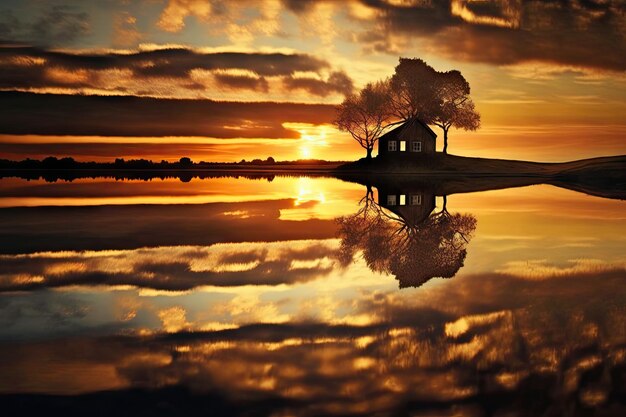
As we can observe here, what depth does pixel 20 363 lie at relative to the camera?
23.2 ft

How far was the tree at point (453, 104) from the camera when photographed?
8212 cm

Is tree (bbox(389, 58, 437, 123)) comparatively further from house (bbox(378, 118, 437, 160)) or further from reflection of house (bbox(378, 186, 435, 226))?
reflection of house (bbox(378, 186, 435, 226))

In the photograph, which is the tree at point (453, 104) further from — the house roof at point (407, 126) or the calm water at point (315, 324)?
the calm water at point (315, 324)

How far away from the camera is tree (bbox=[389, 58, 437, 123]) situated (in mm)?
81125

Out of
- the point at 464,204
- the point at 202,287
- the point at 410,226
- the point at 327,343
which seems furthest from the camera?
the point at 464,204

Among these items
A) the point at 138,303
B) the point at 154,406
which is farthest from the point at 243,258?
the point at 154,406

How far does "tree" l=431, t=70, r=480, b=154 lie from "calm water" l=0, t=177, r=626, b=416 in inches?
2581

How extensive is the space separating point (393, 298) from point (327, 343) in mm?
2771

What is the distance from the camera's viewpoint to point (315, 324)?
8.57 m

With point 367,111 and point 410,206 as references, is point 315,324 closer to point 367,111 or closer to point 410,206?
point 410,206

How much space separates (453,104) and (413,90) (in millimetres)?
6401

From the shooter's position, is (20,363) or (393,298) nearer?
(20,363)

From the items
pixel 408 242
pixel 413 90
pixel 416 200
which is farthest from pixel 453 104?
pixel 408 242

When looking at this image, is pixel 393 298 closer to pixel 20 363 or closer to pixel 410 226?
pixel 20 363
